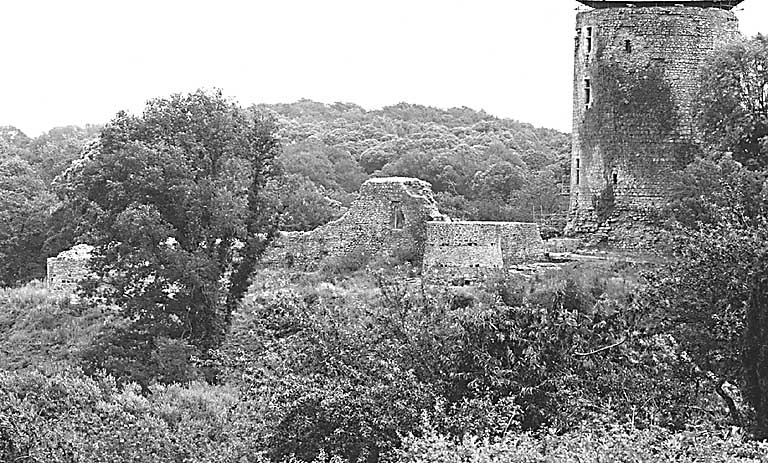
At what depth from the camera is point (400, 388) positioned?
49.1 ft

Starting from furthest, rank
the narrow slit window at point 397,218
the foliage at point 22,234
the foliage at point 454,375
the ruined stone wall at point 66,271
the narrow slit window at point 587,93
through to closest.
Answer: the foliage at point 22,234, the narrow slit window at point 587,93, the ruined stone wall at point 66,271, the narrow slit window at point 397,218, the foliage at point 454,375

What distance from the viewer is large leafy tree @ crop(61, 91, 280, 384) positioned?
23.0 metres

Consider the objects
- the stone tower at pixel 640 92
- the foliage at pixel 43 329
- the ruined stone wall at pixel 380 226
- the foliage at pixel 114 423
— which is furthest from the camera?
the stone tower at pixel 640 92

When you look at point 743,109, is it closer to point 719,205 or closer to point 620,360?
point 719,205

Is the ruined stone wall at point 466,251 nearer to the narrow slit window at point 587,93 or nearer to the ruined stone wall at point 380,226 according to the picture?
the ruined stone wall at point 380,226

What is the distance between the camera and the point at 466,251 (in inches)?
966

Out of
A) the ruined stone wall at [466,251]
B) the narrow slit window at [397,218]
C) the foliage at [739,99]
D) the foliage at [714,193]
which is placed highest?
the foliage at [739,99]

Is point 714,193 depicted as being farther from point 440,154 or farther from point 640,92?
point 440,154

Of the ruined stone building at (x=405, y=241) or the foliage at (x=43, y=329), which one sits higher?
the ruined stone building at (x=405, y=241)

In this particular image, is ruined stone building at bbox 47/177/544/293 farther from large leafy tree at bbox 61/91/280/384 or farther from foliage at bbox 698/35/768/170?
foliage at bbox 698/35/768/170

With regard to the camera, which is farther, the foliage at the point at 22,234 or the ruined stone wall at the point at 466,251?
the foliage at the point at 22,234

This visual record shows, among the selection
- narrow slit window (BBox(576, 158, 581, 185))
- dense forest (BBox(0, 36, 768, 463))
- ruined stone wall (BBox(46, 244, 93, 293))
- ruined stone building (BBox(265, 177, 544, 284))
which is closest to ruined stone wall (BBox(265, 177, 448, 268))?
ruined stone building (BBox(265, 177, 544, 284))

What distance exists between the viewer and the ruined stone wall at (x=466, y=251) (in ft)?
79.8

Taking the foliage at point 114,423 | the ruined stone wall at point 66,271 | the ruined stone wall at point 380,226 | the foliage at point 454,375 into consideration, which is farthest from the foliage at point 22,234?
the foliage at point 454,375
